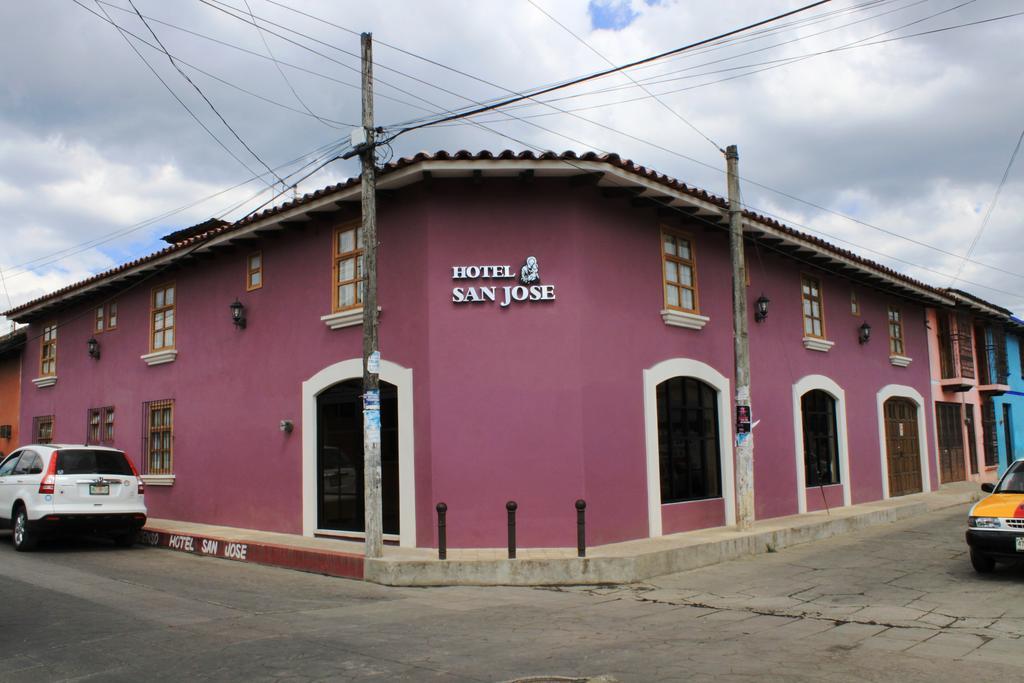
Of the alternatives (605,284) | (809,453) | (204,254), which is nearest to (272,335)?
(204,254)

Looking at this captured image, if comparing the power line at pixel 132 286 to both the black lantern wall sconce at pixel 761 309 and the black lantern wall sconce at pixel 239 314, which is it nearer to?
the black lantern wall sconce at pixel 239 314

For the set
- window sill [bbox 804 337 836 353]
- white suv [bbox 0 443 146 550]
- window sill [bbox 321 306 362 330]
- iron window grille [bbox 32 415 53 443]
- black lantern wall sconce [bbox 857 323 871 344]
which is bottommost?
white suv [bbox 0 443 146 550]

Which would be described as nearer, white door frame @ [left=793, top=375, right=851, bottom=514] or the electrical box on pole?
the electrical box on pole

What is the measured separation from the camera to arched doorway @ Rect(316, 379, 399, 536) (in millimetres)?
12820

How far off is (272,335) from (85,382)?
720cm

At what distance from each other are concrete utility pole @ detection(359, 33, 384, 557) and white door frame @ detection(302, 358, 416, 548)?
89 centimetres

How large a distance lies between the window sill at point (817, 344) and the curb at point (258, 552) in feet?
32.3

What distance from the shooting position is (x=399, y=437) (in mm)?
11883

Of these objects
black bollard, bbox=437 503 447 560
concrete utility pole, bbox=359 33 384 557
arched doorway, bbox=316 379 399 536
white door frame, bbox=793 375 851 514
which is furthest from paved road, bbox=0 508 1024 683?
white door frame, bbox=793 375 851 514

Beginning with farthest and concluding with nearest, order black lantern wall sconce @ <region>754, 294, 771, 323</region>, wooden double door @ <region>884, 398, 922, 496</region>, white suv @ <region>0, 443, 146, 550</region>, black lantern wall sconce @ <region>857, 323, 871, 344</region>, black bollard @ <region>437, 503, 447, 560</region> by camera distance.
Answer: wooden double door @ <region>884, 398, 922, 496</region> → black lantern wall sconce @ <region>857, 323, 871, 344</region> → black lantern wall sconce @ <region>754, 294, 771, 323</region> → white suv @ <region>0, 443, 146, 550</region> → black bollard @ <region>437, 503, 447, 560</region>

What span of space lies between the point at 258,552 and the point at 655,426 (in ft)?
19.9

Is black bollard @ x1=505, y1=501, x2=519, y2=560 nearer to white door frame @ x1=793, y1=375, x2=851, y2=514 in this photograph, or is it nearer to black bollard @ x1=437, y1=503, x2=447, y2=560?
black bollard @ x1=437, y1=503, x2=447, y2=560

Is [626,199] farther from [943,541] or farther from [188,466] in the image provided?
[188,466]

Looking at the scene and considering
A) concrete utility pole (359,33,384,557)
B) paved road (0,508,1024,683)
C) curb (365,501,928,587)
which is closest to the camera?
paved road (0,508,1024,683)
